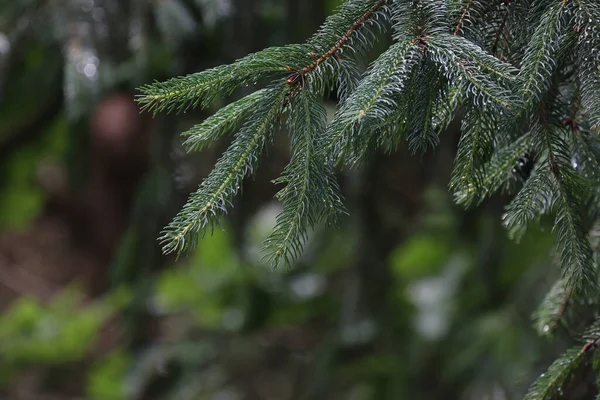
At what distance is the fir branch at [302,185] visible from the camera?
0.75 meters

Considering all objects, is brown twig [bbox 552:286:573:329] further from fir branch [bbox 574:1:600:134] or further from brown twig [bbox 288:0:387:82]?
brown twig [bbox 288:0:387:82]

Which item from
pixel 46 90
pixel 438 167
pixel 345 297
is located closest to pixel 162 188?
pixel 46 90

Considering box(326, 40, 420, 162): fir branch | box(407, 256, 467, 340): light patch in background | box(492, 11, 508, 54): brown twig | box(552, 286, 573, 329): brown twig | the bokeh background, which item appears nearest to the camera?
box(326, 40, 420, 162): fir branch

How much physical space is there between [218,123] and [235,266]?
6.52 ft

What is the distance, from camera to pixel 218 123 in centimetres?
75

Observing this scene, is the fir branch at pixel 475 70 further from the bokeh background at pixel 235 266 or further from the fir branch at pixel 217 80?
the bokeh background at pixel 235 266

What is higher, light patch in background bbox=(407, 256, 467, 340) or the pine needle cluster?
the pine needle cluster

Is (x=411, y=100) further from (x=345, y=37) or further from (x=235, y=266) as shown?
(x=235, y=266)

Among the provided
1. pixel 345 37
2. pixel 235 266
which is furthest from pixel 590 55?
Answer: pixel 235 266

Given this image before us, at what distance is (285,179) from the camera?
76 cm

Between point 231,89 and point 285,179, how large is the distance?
5.0 inches


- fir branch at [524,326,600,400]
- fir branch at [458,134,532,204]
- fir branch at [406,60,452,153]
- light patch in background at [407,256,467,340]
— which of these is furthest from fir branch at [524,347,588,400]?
light patch in background at [407,256,467,340]

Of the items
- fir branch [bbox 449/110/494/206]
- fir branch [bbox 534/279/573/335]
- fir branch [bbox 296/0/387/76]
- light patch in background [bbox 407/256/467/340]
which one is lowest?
light patch in background [bbox 407/256/467/340]

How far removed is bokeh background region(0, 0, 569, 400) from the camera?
5.80ft
